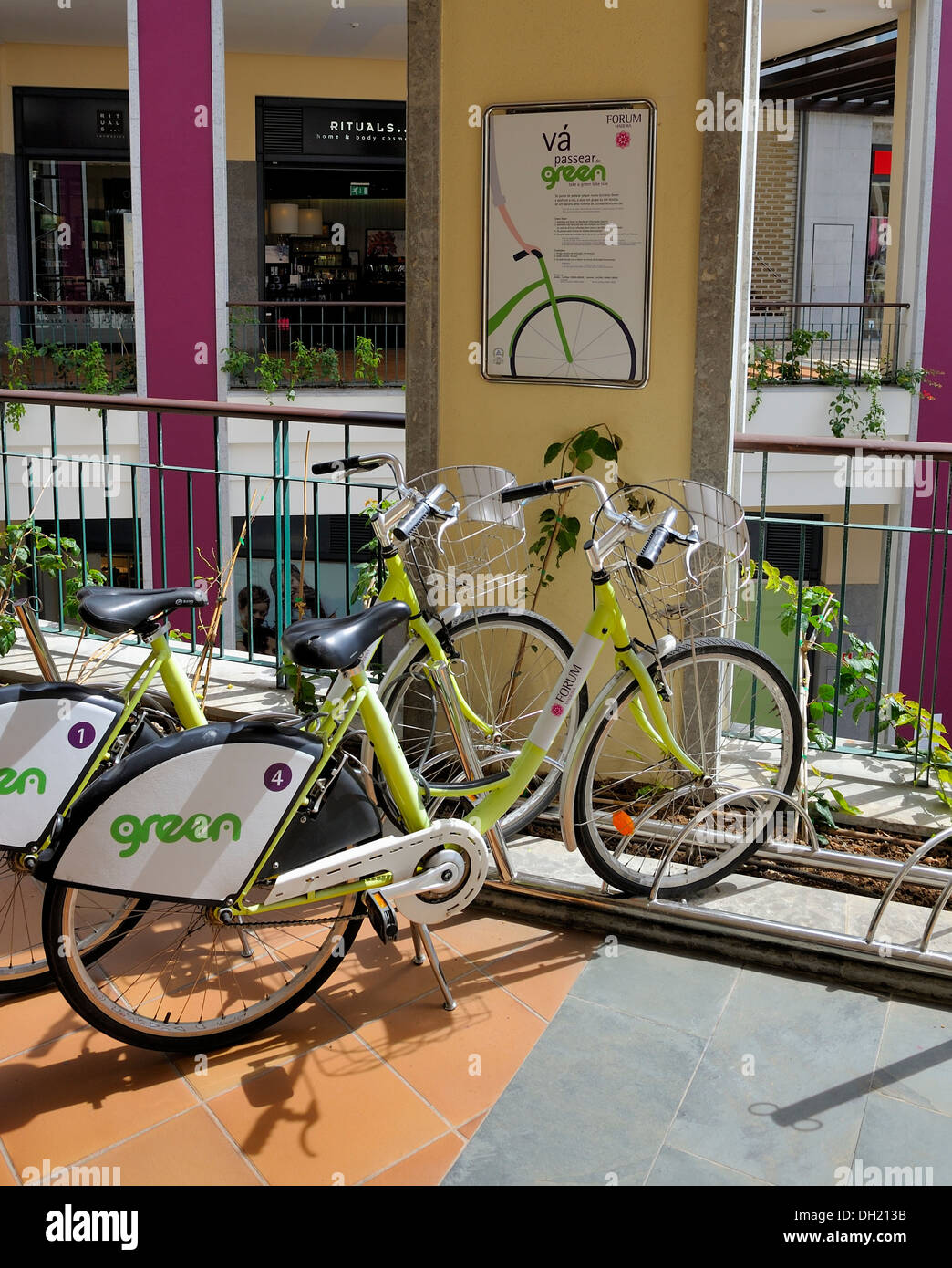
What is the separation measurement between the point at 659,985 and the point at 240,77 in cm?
1392

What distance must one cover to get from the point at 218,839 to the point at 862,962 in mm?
1417

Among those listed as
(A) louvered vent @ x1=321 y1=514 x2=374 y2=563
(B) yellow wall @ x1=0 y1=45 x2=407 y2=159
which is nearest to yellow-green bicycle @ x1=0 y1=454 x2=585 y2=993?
(A) louvered vent @ x1=321 y1=514 x2=374 y2=563

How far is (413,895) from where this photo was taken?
2.58 m

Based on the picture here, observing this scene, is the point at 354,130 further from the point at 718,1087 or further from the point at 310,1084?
the point at 718,1087

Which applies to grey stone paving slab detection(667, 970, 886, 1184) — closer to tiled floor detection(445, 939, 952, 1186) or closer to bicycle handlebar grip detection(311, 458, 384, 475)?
tiled floor detection(445, 939, 952, 1186)

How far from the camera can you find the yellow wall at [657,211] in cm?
325

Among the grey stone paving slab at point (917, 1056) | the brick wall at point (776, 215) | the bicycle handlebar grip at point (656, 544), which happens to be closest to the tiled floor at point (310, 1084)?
the grey stone paving slab at point (917, 1056)

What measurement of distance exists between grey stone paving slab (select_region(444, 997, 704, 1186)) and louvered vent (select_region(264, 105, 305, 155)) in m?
13.7

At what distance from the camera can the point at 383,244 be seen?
15602mm

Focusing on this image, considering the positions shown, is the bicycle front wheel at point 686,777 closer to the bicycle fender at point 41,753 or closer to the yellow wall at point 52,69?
the bicycle fender at point 41,753

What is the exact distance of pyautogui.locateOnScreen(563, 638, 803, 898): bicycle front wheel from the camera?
2.91 m

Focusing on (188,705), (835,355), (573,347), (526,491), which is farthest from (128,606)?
(835,355)
